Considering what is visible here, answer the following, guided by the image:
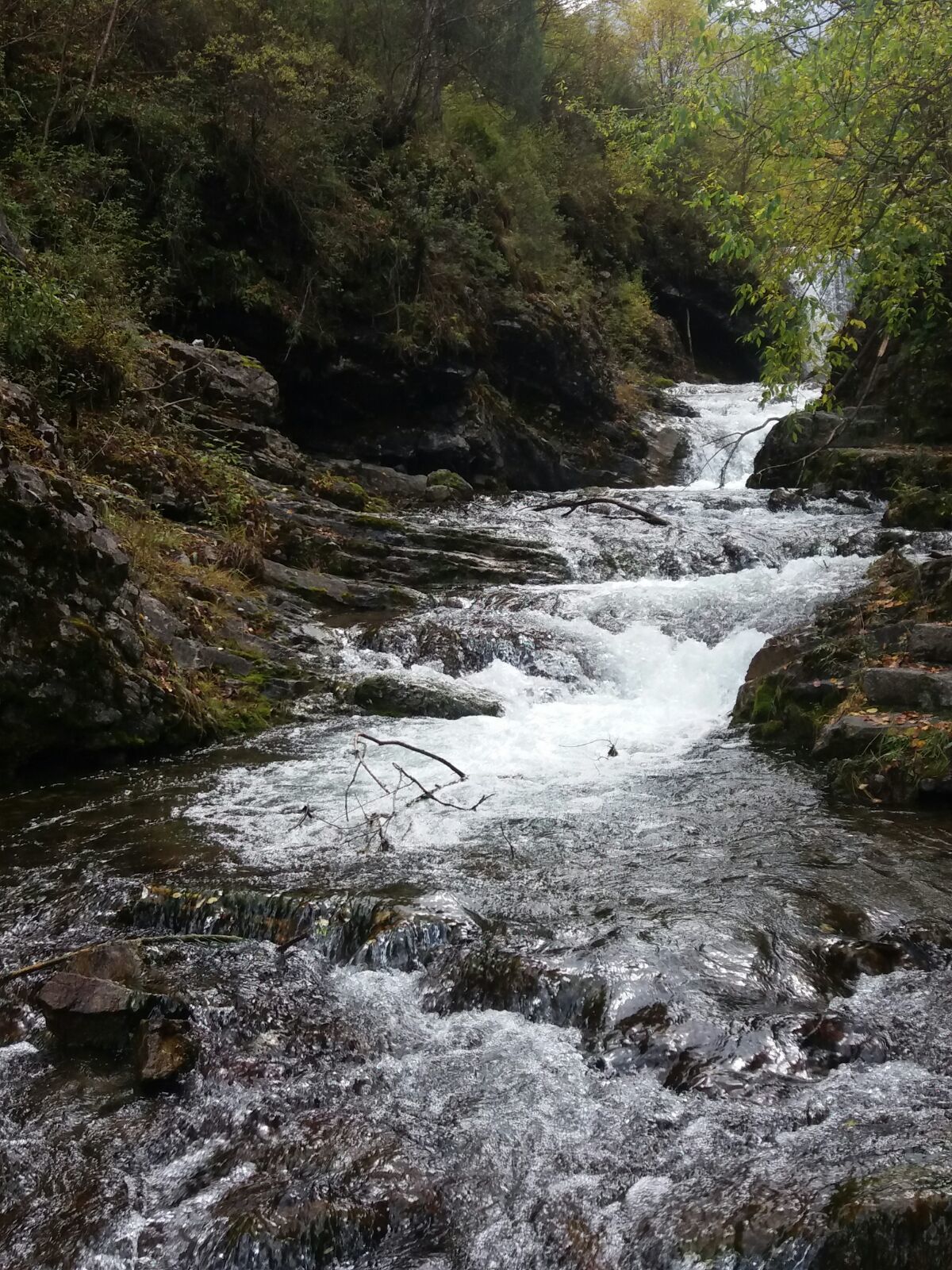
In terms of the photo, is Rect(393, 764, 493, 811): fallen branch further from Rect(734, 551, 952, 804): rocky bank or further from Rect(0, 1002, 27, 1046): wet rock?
Rect(0, 1002, 27, 1046): wet rock


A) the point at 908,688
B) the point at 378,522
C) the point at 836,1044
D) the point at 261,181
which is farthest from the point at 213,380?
the point at 836,1044

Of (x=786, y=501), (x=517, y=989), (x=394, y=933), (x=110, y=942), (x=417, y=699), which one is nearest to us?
(x=517, y=989)

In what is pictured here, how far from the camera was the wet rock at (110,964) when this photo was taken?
148 inches

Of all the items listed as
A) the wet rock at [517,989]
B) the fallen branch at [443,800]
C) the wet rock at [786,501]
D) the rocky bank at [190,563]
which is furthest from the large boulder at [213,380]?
the wet rock at [517,989]

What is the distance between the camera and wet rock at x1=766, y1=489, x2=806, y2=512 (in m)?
15.4

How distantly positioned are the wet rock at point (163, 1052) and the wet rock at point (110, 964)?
315mm

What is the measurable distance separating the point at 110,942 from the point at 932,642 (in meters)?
5.87

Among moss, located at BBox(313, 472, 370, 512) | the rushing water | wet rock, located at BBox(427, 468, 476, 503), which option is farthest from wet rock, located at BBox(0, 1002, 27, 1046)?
wet rock, located at BBox(427, 468, 476, 503)

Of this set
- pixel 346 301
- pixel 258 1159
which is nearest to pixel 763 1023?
pixel 258 1159

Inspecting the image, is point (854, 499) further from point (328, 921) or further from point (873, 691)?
point (328, 921)

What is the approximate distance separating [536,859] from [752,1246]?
281cm

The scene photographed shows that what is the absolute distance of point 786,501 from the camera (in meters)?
15.5

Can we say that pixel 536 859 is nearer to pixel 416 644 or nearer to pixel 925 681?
pixel 925 681

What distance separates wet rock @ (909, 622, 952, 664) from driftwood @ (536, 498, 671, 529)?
7.34 meters
